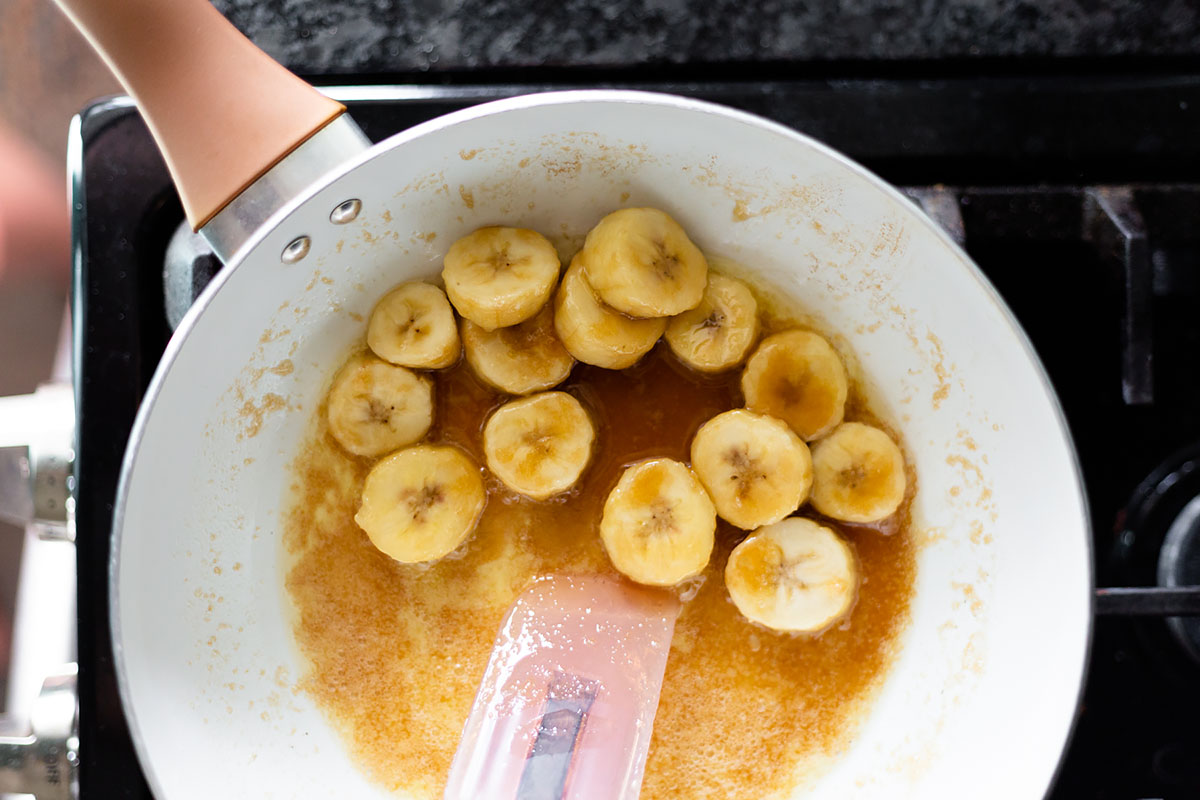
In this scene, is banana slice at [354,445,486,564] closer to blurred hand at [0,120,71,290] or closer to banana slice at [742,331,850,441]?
banana slice at [742,331,850,441]

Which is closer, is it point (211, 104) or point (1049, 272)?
point (211, 104)

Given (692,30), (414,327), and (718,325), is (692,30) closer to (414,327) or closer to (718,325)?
(718,325)

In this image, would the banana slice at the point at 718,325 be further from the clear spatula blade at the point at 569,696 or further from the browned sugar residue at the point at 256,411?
the browned sugar residue at the point at 256,411

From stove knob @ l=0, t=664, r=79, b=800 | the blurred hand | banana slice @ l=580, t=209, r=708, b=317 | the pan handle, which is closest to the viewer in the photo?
the pan handle

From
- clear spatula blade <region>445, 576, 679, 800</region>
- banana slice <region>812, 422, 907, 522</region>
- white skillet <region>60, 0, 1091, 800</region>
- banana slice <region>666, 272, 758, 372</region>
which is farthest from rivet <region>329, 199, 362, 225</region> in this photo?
banana slice <region>812, 422, 907, 522</region>

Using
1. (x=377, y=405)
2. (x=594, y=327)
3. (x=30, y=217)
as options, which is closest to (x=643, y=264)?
(x=594, y=327)
